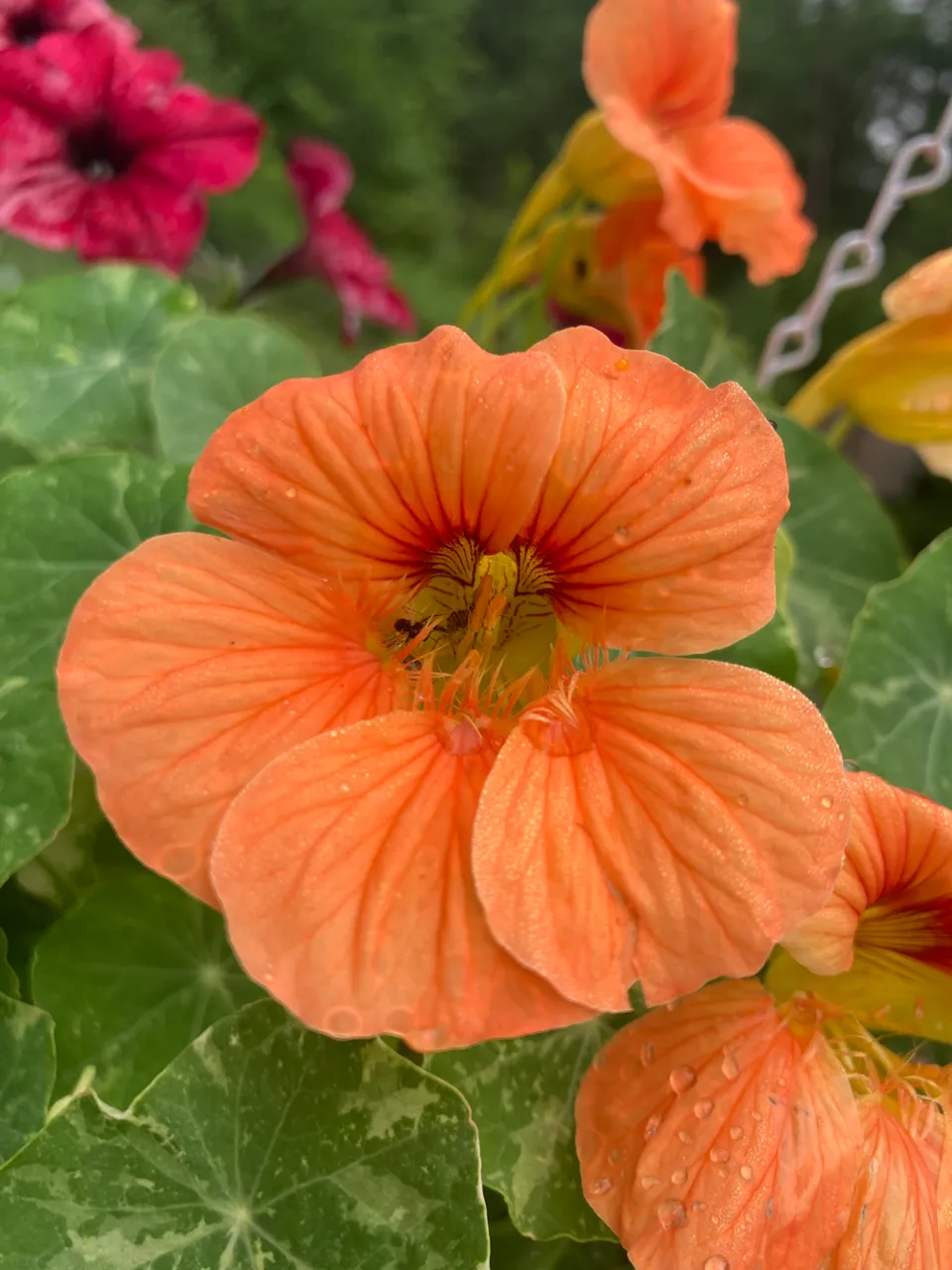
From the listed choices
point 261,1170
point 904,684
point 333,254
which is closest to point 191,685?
point 261,1170

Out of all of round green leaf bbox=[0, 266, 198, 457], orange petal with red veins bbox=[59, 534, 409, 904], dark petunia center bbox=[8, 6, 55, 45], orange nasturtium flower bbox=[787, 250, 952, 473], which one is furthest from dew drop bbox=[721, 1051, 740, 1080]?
dark petunia center bbox=[8, 6, 55, 45]

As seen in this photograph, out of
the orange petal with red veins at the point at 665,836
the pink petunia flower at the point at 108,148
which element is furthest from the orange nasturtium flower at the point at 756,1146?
the pink petunia flower at the point at 108,148

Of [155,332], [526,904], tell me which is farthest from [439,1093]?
[155,332]

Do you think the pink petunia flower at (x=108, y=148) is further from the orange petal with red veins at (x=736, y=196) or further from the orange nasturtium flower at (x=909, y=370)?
the orange nasturtium flower at (x=909, y=370)

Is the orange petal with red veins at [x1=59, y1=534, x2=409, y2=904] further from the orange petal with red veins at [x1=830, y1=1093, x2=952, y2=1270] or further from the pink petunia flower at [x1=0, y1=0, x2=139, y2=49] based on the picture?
the pink petunia flower at [x1=0, y1=0, x2=139, y2=49]

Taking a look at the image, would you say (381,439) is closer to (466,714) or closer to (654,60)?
(466,714)
